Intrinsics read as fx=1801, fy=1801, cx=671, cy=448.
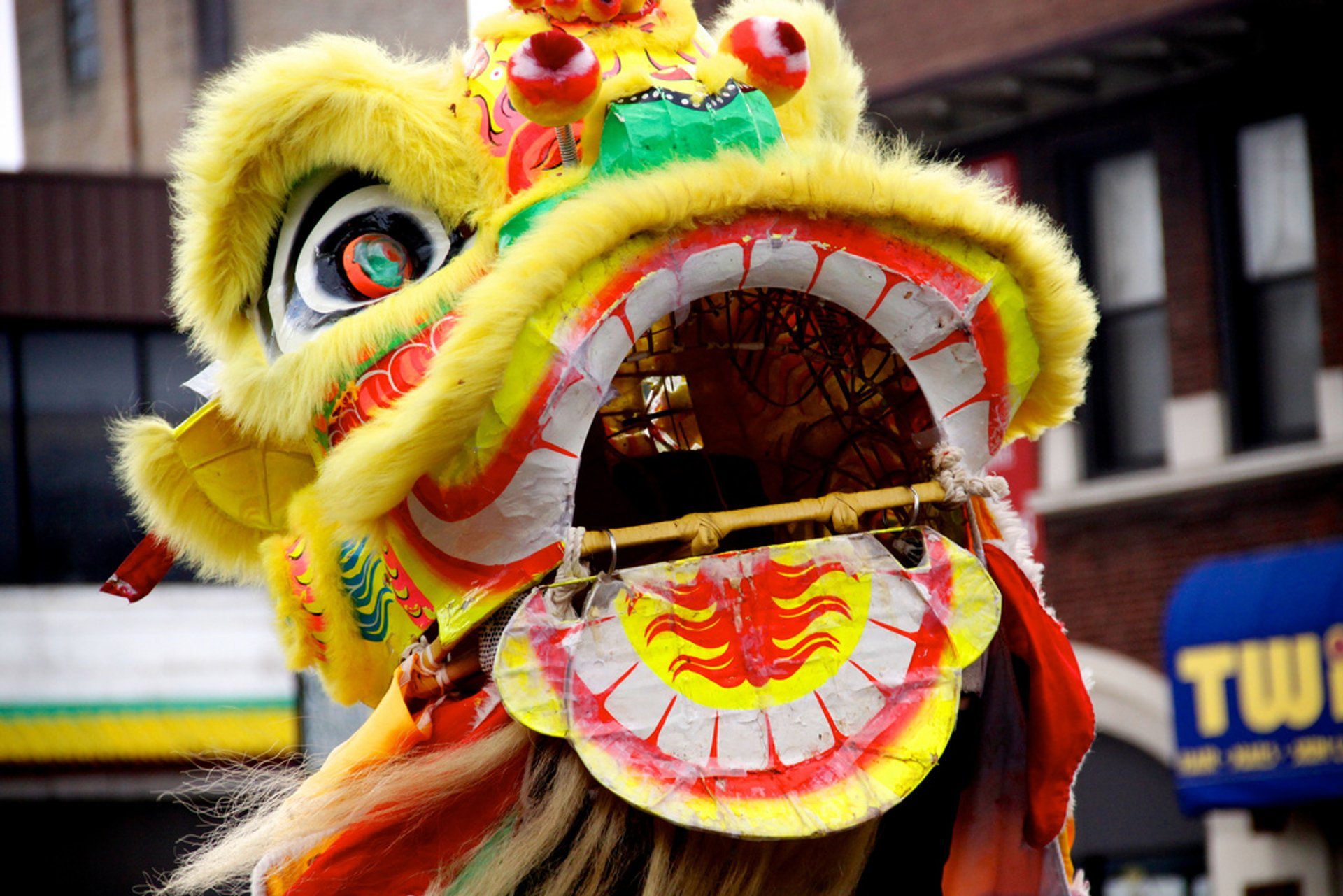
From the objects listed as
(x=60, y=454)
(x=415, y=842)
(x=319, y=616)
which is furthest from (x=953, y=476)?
(x=60, y=454)

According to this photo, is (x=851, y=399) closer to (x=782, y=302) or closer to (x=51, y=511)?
(x=782, y=302)

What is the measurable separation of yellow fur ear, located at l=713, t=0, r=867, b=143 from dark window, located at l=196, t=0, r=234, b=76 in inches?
638

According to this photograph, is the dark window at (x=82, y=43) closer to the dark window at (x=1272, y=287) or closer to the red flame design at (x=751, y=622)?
the dark window at (x=1272, y=287)

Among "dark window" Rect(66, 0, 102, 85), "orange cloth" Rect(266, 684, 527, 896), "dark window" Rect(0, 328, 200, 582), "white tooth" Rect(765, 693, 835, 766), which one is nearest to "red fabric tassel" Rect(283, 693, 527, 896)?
"orange cloth" Rect(266, 684, 527, 896)

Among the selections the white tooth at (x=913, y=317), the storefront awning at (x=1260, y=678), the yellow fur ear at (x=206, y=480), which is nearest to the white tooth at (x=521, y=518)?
the white tooth at (x=913, y=317)

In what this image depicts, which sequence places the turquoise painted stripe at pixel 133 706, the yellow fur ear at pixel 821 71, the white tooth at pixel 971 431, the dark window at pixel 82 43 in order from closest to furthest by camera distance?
the white tooth at pixel 971 431
the yellow fur ear at pixel 821 71
the turquoise painted stripe at pixel 133 706
the dark window at pixel 82 43

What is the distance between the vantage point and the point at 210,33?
1838 cm

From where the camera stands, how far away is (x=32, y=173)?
41.8 feet

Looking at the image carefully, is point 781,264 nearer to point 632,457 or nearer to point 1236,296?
point 632,457

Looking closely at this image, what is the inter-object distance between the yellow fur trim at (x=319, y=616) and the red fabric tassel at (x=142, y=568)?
0.22 m

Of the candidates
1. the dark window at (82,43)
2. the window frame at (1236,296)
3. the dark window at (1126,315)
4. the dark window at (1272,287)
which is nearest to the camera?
the dark window at (1272,287)

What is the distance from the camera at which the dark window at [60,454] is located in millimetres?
12859

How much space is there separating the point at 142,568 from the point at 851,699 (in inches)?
54.5

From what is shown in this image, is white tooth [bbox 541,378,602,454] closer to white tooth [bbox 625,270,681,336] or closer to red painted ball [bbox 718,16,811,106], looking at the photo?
white tooth [bbox 625,270,681,336]
